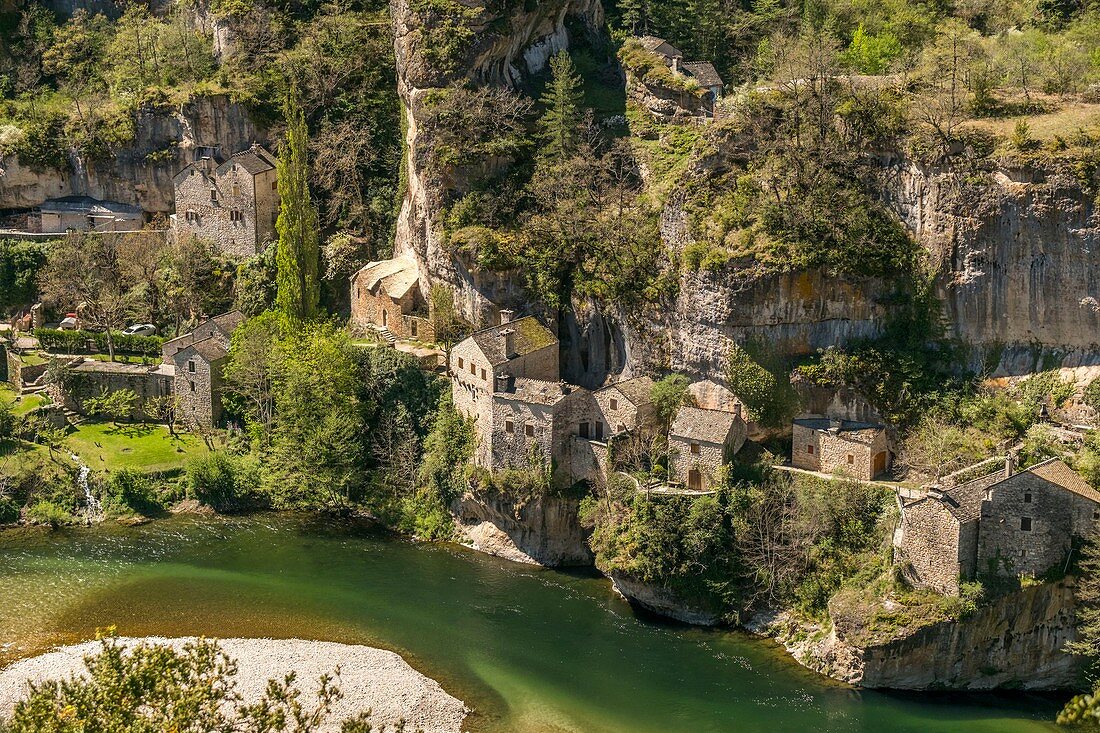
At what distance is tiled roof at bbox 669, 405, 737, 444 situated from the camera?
48875 millimetres

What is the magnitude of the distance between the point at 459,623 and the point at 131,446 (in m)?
17.5

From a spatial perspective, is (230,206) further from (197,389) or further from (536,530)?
(536,530)

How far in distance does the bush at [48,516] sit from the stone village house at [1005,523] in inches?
1179

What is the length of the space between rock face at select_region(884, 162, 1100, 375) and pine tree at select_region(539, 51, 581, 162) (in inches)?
544

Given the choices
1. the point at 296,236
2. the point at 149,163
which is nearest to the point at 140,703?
the point at 296,236

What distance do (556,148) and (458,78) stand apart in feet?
15.8

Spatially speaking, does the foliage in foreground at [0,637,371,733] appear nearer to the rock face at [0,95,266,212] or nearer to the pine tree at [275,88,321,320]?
the pine tree at [275,88,321,320]

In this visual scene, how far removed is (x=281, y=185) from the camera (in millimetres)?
60719

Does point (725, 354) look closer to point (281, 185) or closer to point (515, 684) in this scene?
point (515, 684)

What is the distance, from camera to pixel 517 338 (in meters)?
53.7

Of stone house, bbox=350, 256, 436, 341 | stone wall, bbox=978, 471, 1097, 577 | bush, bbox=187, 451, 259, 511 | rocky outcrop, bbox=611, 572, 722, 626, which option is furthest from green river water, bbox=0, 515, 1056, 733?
stone house, bbox=350, 256, 436, 341

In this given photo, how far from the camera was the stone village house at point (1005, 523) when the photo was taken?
42.9 metres

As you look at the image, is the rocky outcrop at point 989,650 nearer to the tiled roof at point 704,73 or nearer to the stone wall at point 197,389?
the tiled roof at point 704,73

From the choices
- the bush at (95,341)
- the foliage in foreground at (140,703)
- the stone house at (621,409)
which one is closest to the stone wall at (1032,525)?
the stone house at (621,409)
